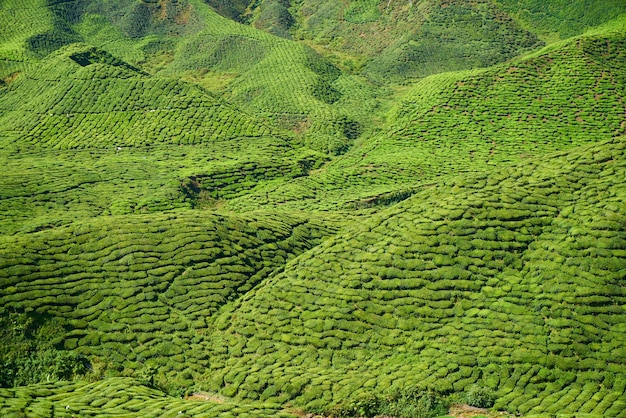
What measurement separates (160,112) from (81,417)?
36502 mm

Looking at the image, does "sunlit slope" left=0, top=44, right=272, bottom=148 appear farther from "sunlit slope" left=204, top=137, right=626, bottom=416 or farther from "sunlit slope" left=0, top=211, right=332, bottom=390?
"sunlit slope" left=204, top=137, right=626, bottom=416

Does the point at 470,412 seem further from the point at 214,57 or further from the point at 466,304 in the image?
the point at 214,57

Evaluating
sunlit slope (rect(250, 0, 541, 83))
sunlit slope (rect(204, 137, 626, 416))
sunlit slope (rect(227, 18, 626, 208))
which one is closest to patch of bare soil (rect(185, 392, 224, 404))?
sunlit slope (rect(204, 137, 626, 416))

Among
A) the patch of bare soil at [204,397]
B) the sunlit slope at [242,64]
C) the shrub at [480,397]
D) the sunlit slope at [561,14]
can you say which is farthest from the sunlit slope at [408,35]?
the shrub at [480,397]

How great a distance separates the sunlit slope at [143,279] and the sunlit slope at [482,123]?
10742 mm

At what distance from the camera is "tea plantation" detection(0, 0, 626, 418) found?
819 inches

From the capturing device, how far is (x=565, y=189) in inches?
1054

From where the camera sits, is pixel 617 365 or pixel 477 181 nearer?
pixel 617 365

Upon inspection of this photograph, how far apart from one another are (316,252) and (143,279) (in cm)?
A: 765

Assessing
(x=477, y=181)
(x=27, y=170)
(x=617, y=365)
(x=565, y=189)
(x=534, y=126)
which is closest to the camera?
(x=617, y=365)

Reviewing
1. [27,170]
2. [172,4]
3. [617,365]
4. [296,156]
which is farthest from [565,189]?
[172,4]

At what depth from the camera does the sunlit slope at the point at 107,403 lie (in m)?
18.0

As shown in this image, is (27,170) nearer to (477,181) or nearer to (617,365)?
(477,181)

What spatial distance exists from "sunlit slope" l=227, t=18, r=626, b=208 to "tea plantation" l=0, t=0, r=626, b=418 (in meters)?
0.21
